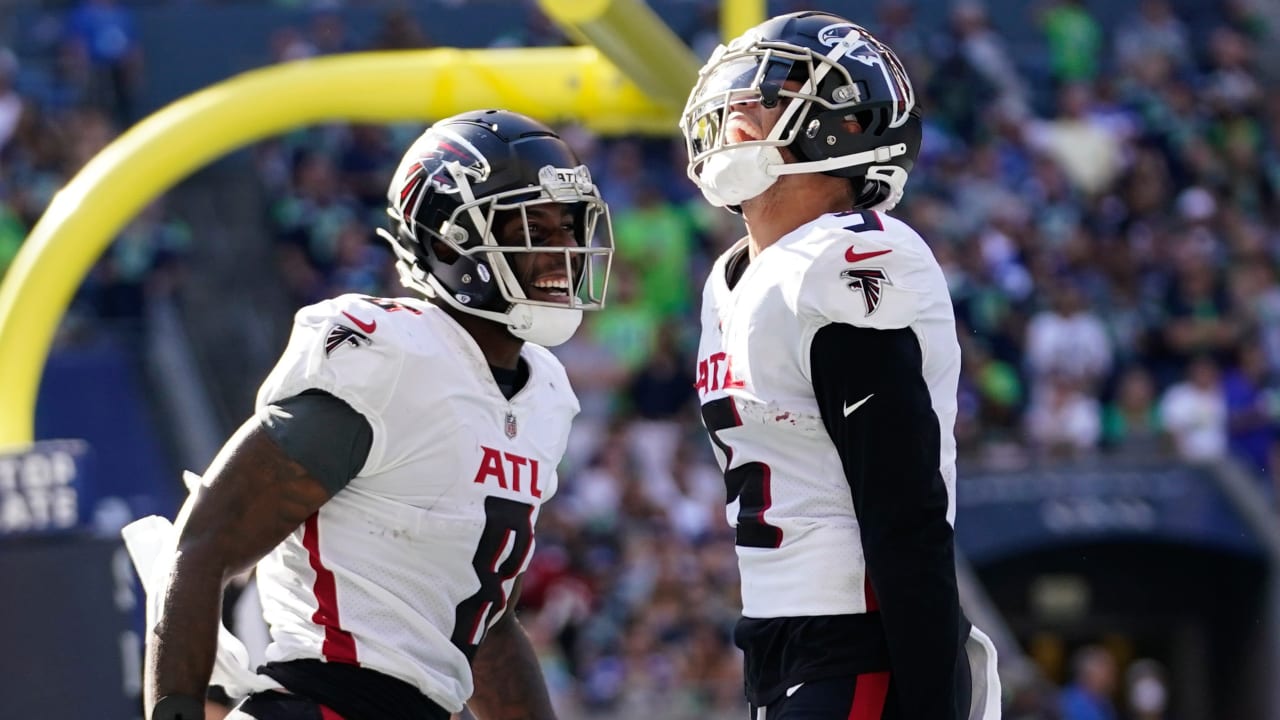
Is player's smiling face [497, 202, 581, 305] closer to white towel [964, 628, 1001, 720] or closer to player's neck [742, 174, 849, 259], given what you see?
player's neck [742, 174, 849, 259]

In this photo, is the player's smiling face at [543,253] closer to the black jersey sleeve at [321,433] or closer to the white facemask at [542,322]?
the white facemask at [542,322]

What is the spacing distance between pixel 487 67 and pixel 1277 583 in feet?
25.0

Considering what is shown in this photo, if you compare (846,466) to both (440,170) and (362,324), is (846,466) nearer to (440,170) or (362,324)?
(362,324)

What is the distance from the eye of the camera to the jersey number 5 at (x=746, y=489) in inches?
120

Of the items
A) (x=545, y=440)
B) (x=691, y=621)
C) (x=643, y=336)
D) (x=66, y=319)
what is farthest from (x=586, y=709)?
(x=545, y=440)

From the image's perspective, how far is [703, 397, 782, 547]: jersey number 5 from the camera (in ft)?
10.0

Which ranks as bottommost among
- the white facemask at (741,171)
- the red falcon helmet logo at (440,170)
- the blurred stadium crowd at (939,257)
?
the blurred stadium crowd at (939,257)

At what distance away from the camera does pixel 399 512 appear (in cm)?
312

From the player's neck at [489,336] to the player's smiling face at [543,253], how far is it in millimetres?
95

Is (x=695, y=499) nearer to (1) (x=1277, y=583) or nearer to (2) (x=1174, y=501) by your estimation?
(2) (x=1174, y=501)

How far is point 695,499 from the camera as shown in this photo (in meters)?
10.5

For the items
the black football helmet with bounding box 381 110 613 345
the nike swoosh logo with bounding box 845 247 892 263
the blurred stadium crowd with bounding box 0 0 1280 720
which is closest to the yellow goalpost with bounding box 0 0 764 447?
the black football helmet with bounding box 381 110 613 345

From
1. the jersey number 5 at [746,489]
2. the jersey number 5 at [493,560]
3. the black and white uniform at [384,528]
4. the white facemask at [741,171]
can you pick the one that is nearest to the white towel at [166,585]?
the black and white uniform at [384,528]

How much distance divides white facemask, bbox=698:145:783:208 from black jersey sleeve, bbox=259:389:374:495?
27.2 inches
